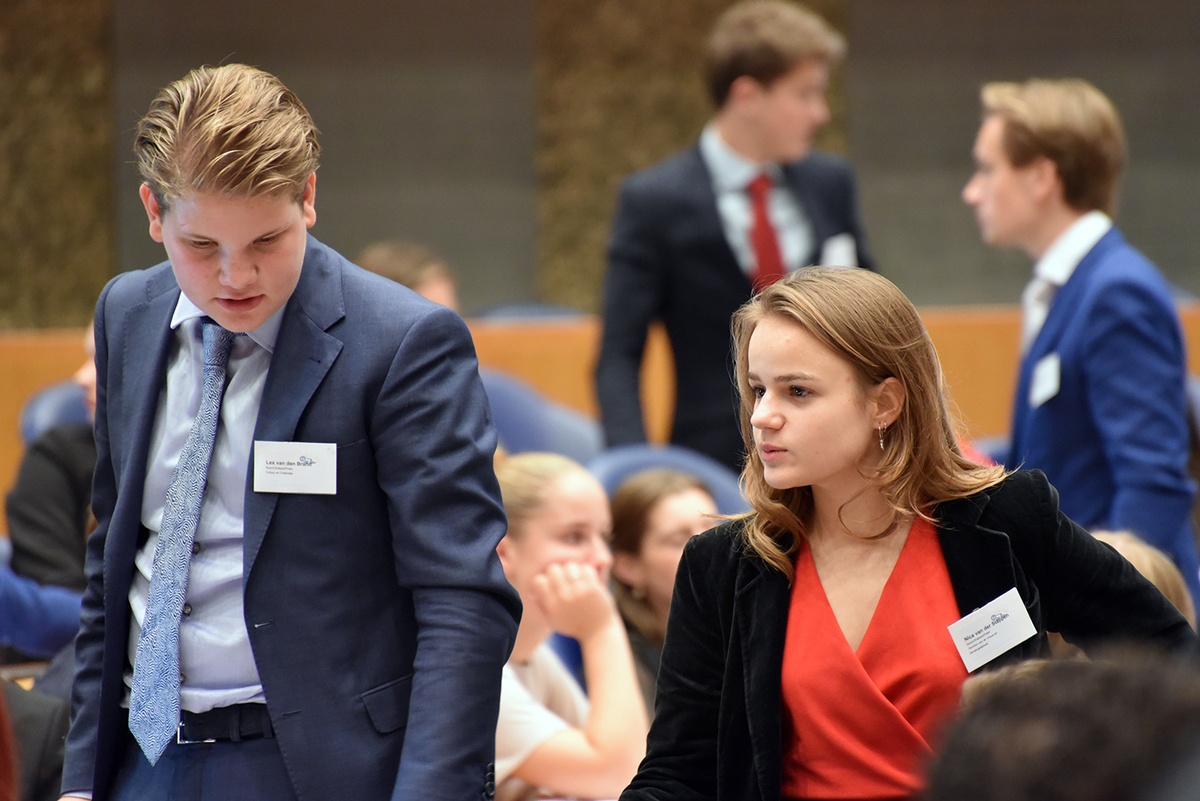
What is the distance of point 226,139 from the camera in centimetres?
146

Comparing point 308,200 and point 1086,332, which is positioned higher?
point 308,200

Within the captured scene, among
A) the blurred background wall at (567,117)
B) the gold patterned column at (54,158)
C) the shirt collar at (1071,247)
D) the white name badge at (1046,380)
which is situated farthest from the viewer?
the blurred background wall at (567,117)

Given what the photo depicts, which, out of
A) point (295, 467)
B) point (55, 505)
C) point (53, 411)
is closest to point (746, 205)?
point (55, 505)

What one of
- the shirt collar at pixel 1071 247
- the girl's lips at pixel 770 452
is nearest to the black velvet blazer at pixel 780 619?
the girl's lips at pixel 770 452

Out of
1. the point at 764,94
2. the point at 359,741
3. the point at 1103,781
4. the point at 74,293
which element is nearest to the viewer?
the point at 1103,781

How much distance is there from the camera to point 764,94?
11.5 feet

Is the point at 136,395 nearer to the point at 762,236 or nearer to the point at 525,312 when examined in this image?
the point at 762,236

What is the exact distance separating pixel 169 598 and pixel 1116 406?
78.0 inches

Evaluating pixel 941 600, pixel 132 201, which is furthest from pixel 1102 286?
pixel 132 201

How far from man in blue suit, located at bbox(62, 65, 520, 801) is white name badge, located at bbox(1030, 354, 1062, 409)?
5.25ft

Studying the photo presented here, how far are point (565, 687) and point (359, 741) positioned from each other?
118cm

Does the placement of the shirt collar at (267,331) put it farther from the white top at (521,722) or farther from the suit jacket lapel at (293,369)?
the white top at (521,722)

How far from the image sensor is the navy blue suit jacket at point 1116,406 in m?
2.67

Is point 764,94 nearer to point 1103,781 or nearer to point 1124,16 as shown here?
point 1103,781
